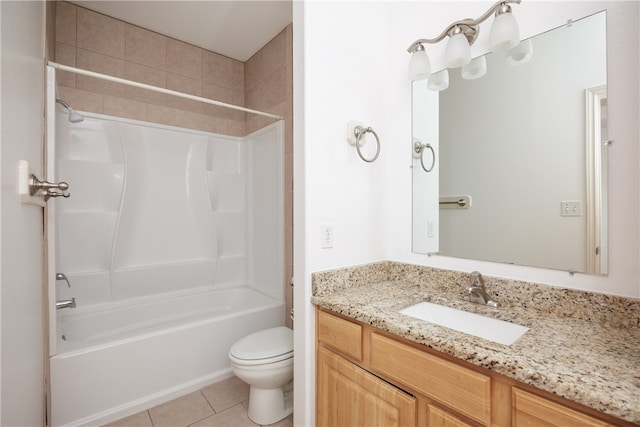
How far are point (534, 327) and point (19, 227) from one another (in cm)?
160

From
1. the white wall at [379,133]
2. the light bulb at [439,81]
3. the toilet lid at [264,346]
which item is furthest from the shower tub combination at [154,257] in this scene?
the light bulb at [439,81]

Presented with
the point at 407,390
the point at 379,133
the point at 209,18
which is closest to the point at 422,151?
the point at 379,133

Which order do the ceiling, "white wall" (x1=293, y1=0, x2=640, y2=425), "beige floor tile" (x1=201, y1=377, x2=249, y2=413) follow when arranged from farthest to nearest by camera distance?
1. the ceiling
2. "beige floor tile" (x1=201, y1=377, x2=249, y2=413)
3. "white wall" (x1=293, y1=0, x2=640, y2=425)

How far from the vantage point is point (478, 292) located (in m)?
1.19

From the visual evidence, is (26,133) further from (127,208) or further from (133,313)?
(133,313)

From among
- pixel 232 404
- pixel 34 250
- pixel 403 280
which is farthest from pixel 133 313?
pixel 403 280

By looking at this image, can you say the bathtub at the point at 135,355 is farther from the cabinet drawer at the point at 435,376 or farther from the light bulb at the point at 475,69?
the light bulb at the point at 475,69

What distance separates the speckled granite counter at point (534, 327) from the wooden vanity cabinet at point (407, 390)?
0.05 meters

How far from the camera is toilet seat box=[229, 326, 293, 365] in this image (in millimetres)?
1549

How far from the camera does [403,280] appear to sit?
4.94 ft

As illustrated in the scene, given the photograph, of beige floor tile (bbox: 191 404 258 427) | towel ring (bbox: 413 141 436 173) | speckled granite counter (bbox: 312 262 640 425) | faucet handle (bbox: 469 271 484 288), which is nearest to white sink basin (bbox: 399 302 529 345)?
speckled granite counter (bbox: 312 262 640 425)

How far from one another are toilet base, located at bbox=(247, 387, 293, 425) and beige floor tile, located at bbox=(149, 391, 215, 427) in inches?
10.9

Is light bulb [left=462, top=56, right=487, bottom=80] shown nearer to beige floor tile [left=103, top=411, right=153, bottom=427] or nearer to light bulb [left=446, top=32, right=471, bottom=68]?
light bulb [left=446, top=32, right=471, bottom=68]

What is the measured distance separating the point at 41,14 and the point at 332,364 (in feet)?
6.33
